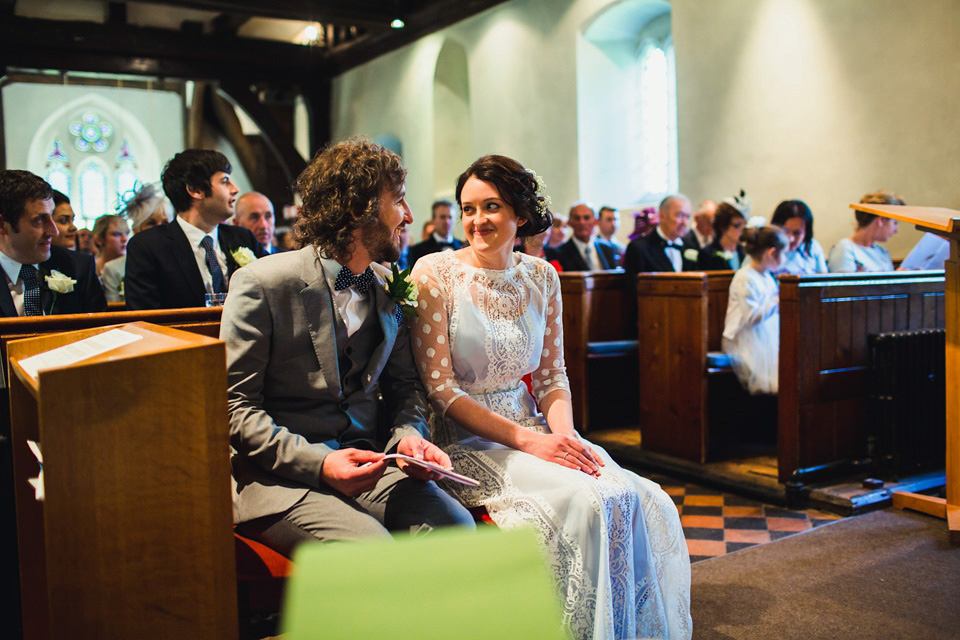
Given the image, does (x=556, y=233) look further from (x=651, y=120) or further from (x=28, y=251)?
(x=28, y=251)

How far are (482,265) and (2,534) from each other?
5.32ft

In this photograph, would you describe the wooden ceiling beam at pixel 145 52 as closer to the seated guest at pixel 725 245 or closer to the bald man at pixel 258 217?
the bald man at pixel 258 217

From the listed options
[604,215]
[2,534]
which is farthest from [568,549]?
[604,215]

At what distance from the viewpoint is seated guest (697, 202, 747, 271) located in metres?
6.18

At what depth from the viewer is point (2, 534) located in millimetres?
2480

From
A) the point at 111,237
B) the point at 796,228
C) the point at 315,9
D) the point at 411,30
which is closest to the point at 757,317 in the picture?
the point at 796,228

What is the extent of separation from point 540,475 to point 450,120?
1147cm

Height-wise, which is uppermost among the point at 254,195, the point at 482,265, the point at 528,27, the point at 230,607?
the point at 528,27

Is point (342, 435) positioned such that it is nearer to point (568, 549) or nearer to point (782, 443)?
point (568, 549)

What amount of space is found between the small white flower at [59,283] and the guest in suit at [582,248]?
4561 millimetres

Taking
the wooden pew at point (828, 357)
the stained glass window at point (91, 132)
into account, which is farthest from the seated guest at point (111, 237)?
the stained glass window at point (91, 132)

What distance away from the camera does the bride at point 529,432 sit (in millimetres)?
2203

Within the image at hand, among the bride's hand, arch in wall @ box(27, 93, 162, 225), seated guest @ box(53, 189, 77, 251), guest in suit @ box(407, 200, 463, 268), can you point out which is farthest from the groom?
arch in wall @ box(27, 93, 162, 225)

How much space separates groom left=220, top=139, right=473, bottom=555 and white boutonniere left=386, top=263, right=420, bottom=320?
0.02 meters
